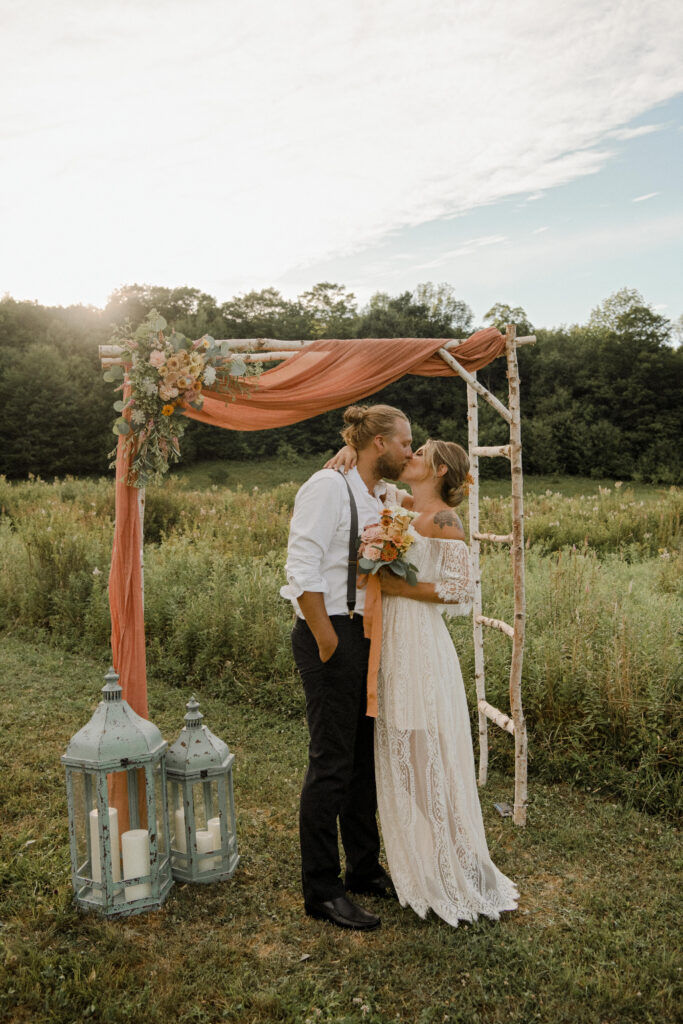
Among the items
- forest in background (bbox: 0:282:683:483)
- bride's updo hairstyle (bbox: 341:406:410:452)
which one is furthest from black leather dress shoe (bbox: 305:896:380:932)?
forest in background (bbox: 0:282:683:483)

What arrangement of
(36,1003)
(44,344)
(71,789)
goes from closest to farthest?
(36,1003) → (71,789) → (44,344)

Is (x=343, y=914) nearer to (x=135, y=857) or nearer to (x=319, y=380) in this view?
(x=135, y=857)

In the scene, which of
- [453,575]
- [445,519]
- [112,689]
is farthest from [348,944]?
[445,519]

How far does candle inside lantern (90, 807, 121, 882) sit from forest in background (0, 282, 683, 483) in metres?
19.5

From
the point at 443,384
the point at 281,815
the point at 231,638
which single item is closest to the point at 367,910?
the point at 281,815

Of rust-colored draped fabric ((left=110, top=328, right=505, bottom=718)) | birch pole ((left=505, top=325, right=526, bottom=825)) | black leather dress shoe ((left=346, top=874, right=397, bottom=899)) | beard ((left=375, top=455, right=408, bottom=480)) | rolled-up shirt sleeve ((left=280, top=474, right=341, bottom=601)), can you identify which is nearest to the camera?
rolled-up shirt sleeve ((left=280, top=474, right=341, bottom=601))

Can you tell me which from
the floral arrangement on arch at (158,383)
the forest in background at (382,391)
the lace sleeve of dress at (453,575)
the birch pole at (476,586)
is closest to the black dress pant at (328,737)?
the lace sleeve of dress at (453,575)

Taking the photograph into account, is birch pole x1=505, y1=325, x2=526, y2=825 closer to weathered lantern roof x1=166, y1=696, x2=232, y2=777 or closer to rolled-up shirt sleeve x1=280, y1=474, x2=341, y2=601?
rolled-up shirt sleeve x1=280, y1=474, x2=341, y2=601

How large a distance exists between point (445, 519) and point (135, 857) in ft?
6.75

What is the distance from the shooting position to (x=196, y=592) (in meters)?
7.78

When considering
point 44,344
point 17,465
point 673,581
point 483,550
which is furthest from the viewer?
point 44,344

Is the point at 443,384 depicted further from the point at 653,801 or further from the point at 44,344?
the point at 653,801

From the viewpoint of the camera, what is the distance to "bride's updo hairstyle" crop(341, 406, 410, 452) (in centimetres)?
330

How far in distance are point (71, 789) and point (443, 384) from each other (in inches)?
920
